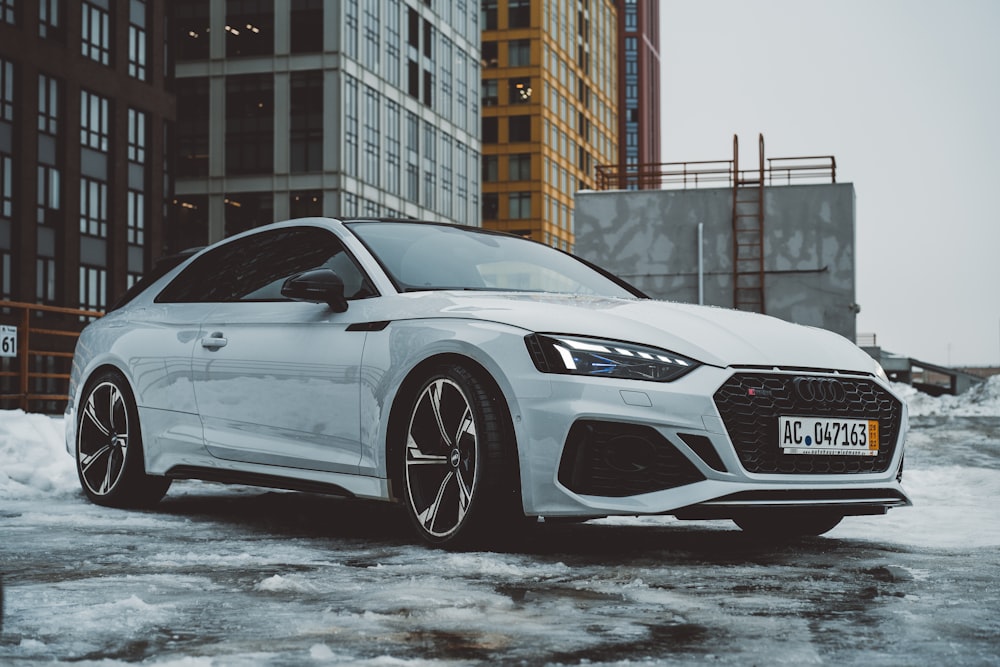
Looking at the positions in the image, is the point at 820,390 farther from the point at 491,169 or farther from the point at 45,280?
the point at 491,169

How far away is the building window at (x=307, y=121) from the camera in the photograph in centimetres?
5594

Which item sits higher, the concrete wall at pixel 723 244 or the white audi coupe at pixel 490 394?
the concrete wall at pixel 723 244

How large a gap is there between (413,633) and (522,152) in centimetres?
9038

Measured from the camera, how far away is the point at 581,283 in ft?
22.7

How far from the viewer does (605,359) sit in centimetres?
517

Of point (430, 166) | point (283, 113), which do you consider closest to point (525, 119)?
point (430, 166)

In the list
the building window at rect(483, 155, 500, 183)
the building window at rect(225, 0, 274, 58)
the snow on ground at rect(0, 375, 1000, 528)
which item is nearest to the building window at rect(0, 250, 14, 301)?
the building window at rect(225, 0, 274, 58)

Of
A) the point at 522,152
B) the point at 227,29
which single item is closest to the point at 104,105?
the point at 227,29

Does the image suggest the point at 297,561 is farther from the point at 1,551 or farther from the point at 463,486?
the point at 1,551

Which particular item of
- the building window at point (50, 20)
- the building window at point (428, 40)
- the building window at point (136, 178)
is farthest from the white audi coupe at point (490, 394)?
the building window at point (428, 40)

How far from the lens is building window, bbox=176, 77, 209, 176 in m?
58.0

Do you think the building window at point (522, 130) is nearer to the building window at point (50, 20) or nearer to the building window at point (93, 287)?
the building window at point (93, 287)

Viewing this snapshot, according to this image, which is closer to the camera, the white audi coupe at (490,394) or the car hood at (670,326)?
the white audi coupe at (490,394)

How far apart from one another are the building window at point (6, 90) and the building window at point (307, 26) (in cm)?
1401
